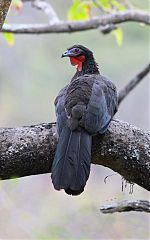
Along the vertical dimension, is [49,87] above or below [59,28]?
below

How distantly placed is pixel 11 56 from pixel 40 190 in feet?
8.78

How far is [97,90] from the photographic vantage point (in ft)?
9.74

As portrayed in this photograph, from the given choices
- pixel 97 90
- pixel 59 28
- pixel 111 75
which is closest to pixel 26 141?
pixel 97 90

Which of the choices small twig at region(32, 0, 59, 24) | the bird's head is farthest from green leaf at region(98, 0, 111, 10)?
the bird's head

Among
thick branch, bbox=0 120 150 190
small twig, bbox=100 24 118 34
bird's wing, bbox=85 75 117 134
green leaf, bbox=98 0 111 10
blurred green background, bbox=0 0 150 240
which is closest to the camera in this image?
thick branch, bbox=0 120 150 190

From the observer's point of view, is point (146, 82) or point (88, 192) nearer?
point (88, 192)

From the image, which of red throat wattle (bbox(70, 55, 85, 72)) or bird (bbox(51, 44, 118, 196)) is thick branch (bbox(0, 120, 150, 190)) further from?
red throat wattle (bbox(70, 55, 85, 72))

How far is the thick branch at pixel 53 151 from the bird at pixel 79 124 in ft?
0.19

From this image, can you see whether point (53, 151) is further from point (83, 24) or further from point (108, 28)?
point (108, 28)

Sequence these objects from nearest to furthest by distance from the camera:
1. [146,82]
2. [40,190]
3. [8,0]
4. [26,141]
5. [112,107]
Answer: [26,141], [8,0], [112,107], [40,190], [146,82]

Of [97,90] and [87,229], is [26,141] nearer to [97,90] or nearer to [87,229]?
[97,90]

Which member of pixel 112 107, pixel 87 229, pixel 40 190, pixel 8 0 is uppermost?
pixel 8 0

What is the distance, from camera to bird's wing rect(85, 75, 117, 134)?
8.87ft

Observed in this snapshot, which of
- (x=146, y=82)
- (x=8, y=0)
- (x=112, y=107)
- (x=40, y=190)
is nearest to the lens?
(x=8, y=0)
